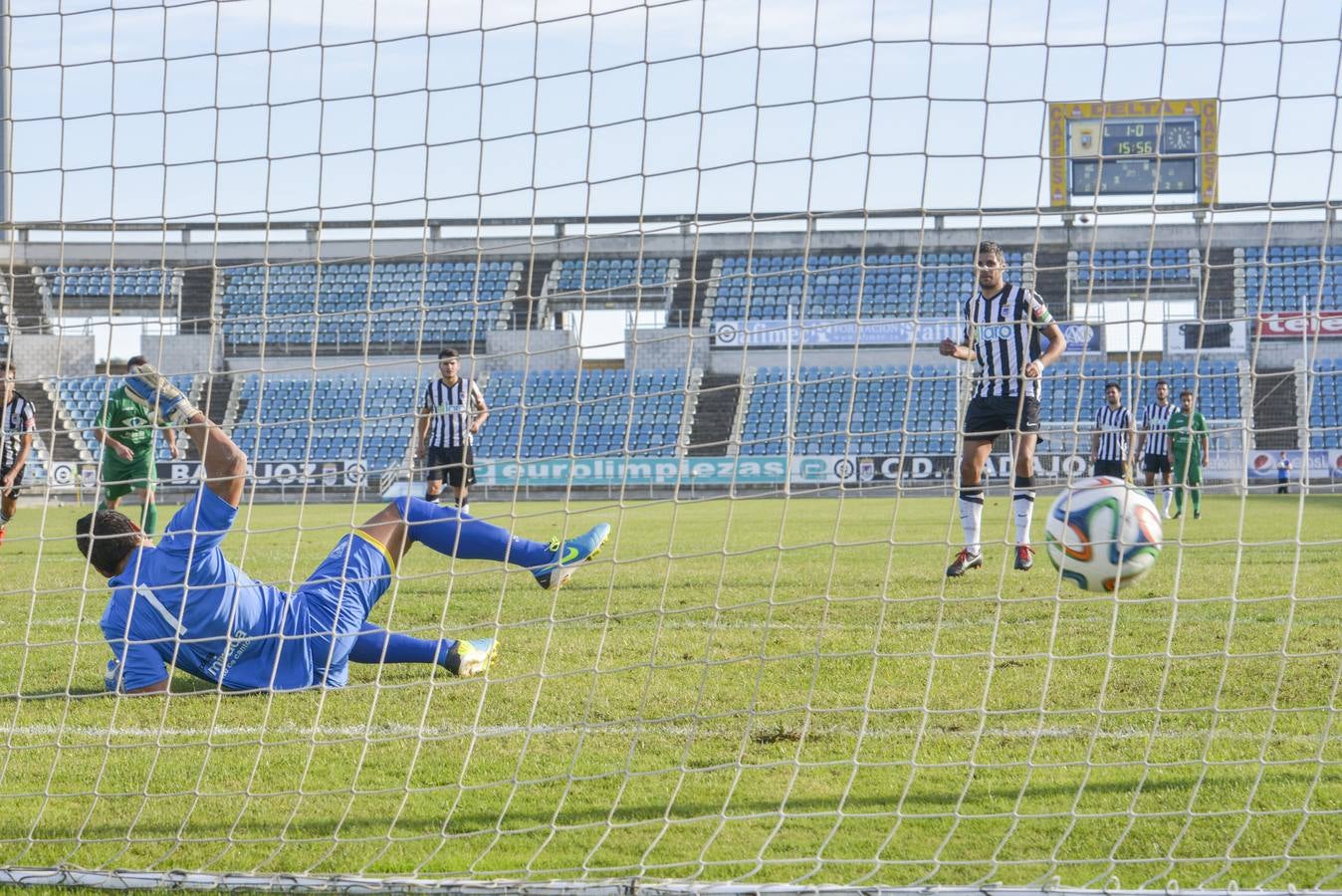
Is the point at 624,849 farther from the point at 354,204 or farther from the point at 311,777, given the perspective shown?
the point at 354,204

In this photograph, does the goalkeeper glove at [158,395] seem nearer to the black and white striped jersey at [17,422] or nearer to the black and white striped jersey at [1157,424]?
the black and white striped jersey at [17,422]

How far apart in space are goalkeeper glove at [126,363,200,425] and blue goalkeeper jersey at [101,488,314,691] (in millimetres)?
301

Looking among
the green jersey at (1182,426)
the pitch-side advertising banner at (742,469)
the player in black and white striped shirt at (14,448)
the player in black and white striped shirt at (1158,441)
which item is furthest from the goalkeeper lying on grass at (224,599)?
the pitch-side advertising banner at (742,469)

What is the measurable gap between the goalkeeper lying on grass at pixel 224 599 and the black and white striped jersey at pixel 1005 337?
3.79 meters

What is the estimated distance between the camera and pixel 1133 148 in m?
25.1

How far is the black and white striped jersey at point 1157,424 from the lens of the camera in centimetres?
1514

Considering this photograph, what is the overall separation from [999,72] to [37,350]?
412cm

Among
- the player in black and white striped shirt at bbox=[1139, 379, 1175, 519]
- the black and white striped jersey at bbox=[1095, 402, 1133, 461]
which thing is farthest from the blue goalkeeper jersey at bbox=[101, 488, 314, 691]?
the black and white striped jersey at bbox=[1095, 402, 1133, 461]

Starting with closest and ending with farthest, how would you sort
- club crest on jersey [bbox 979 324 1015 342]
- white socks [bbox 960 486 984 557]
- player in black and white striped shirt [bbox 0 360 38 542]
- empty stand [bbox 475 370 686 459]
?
white socks [bbox 960 486 984 557]
club crest on jersey [bbox 979 324 1015 342]
player in black and white striped shirt [bbox 0 360 38 542]
empty stand [bbox 475 370 686 459]

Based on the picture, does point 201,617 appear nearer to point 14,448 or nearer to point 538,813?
point 538,813

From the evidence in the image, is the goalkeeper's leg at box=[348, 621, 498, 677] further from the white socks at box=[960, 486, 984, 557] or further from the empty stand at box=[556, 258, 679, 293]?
the empty stand at box=[556, 258, 679, 293]

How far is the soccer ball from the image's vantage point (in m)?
5.30

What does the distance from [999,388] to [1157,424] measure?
762 centimetres

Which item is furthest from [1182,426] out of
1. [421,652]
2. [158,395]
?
[158,395]
